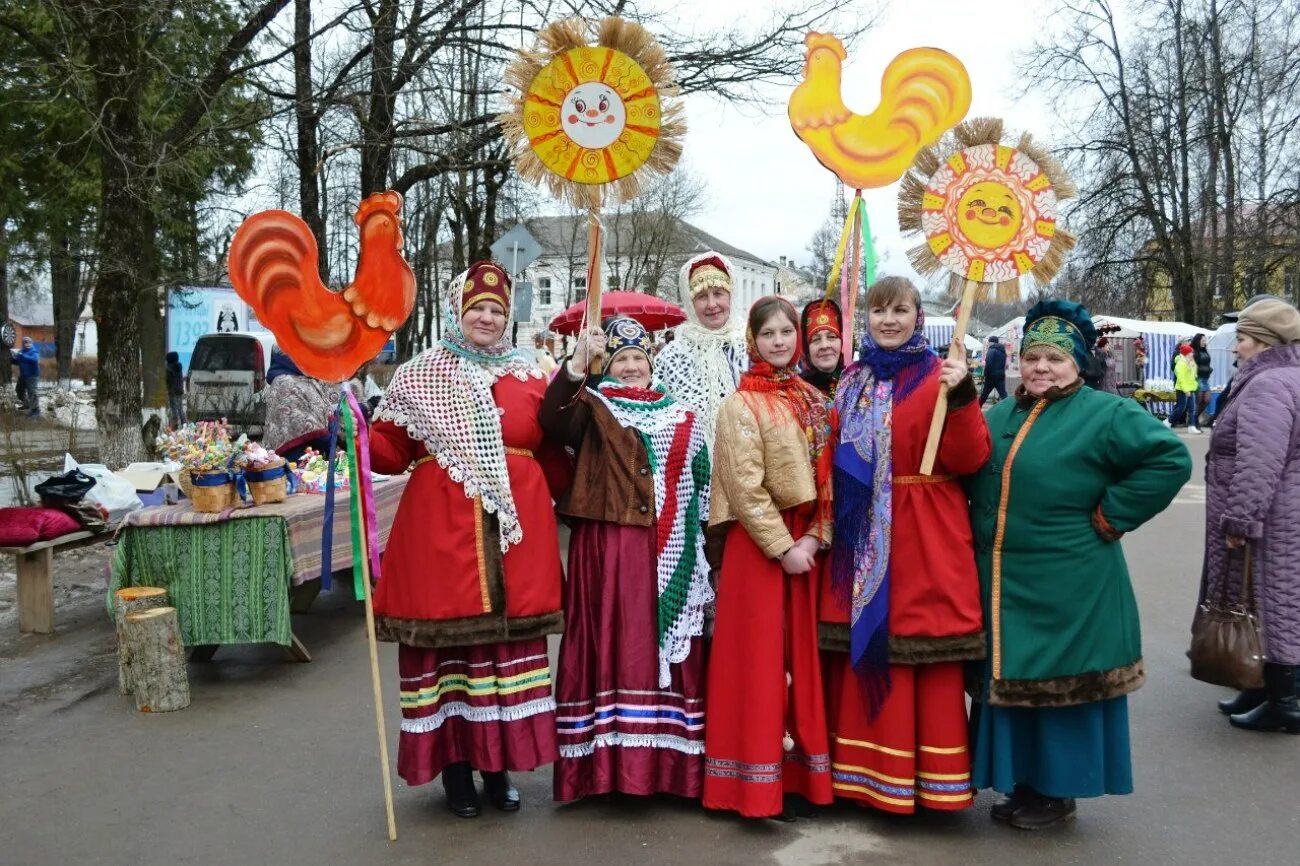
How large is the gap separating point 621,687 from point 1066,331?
1.98 m

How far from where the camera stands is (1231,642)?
439 centimetres

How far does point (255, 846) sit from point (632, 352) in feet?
7.13

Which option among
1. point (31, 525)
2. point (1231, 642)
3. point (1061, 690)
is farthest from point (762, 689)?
point (31, 525)

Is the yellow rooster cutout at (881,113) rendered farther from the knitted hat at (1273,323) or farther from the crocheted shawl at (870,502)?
the knitted hat at (1273,323)

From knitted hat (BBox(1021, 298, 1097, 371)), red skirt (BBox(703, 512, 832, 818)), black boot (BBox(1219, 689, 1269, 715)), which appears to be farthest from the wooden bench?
black boot (BBox(1219, 689, 1269, 715))

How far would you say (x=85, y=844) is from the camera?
360 cm

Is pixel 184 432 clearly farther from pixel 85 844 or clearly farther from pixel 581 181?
pixel 581 181

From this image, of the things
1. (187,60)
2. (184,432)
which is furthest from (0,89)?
(184,432)

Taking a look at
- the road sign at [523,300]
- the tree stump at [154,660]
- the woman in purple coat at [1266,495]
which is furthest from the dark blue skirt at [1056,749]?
the road sign at [523,300]

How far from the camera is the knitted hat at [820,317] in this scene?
150 inches

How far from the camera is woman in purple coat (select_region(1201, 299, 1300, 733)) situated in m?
4.44

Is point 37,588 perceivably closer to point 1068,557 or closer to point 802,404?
point 802,404

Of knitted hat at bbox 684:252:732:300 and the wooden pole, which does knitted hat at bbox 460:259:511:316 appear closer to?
the wooden pole

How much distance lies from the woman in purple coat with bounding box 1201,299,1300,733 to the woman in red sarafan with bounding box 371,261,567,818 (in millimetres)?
3052
